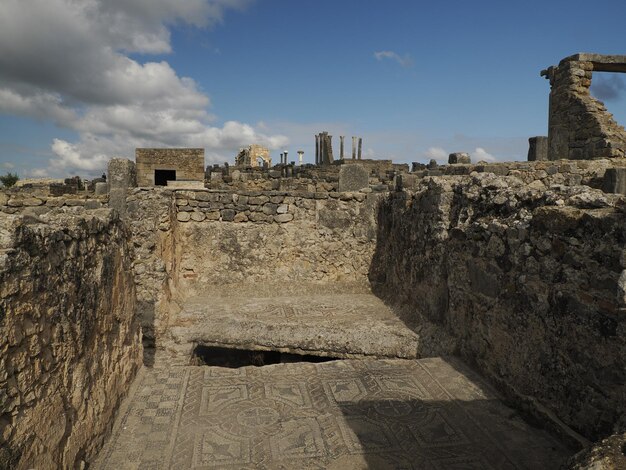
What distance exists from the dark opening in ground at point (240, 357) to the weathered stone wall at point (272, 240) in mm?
1094

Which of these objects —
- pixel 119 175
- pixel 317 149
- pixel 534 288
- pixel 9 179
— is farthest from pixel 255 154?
pixel 534 288

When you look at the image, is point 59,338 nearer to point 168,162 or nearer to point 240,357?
point 240,357

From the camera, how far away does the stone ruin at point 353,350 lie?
92.3 inches

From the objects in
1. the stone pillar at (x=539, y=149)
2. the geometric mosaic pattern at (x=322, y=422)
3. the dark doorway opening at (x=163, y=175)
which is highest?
the stone pillar at (x=539, y=149)

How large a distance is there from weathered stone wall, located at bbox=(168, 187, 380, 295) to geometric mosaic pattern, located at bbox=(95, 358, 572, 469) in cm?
317

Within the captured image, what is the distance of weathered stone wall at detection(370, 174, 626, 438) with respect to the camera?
2678mm

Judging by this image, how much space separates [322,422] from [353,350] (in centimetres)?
206

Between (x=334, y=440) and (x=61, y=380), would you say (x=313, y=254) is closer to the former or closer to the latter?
(x=334, y=440)

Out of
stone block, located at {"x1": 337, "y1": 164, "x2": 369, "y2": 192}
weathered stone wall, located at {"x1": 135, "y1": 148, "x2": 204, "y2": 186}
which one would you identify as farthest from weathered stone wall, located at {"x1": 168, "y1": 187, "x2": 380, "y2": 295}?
weathered stone wall, located at {"x1": 135, "y1": 148, "x2": 204, "y2": 186}

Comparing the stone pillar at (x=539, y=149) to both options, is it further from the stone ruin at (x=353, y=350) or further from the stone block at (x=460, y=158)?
the stone ruin at (x=353, y=350)

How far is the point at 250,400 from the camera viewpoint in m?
3.63

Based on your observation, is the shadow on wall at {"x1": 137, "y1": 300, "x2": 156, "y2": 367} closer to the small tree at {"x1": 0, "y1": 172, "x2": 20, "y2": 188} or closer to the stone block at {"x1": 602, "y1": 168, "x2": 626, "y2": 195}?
the stone block at {"x1": 602, "y1": 168, "x2": 626, "y2": 195}

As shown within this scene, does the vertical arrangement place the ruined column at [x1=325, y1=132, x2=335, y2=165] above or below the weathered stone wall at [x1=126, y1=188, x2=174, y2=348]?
above

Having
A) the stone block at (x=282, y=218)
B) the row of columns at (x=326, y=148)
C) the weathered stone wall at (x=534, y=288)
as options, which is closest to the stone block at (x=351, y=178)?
the stone block at (x=282, y=218)
